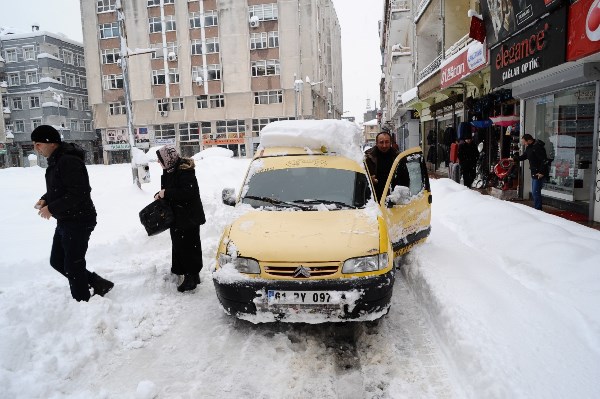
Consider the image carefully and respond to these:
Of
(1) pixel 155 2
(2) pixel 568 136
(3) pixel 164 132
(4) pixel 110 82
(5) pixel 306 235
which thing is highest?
(1) pixel 155 2

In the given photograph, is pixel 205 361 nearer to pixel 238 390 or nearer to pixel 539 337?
pixel 238 390

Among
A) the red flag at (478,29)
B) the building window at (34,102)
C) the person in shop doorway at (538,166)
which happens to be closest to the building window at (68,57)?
the building window at (34,102)

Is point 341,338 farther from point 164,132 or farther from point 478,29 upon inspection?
point 164,132

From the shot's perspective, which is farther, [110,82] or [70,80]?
[70,80]

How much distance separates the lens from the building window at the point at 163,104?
4991cm

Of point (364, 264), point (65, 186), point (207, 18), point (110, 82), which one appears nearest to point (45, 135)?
point (65, 186)

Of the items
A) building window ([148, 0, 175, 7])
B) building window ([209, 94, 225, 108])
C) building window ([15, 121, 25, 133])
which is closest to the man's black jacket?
building window ([209, 94, 225, 108])

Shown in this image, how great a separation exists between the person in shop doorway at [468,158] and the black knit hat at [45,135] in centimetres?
1200

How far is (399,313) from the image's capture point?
4.46 m

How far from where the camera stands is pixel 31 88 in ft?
165

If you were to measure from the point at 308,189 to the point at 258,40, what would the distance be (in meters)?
47.8

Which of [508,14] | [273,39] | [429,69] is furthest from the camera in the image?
[273,39]

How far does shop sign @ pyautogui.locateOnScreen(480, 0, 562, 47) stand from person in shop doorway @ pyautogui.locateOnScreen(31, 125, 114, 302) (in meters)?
9.12

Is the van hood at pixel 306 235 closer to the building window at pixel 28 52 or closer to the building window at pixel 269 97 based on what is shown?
the building window at pixel 269 97
